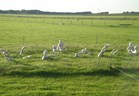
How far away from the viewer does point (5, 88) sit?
1498cm

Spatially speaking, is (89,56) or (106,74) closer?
(106,74)

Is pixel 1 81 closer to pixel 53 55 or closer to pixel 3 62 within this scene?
pixel 3 62

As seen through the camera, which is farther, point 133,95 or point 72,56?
point 72,56

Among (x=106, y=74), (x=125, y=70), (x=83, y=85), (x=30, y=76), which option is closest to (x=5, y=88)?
(x=30, y=76)

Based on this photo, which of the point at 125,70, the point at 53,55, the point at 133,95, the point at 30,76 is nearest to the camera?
the point at 133,95

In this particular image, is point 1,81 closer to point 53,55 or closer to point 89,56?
point 53,55

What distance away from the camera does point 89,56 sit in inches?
875

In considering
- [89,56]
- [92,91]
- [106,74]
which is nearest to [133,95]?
[92,91]

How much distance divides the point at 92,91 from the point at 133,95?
1.96 metres

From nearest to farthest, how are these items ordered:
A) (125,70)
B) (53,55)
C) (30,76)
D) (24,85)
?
(24,85) → (30,76) → (125,70) → (53,55)

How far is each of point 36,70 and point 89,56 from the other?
5725mm

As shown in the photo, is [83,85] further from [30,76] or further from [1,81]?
[1,81]

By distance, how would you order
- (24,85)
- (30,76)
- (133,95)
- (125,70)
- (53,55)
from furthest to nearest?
(53,55) → (125,70) → (30,76) → (24,85) → (133,95)

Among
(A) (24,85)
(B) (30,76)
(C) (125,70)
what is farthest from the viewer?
(C) (125,70)
